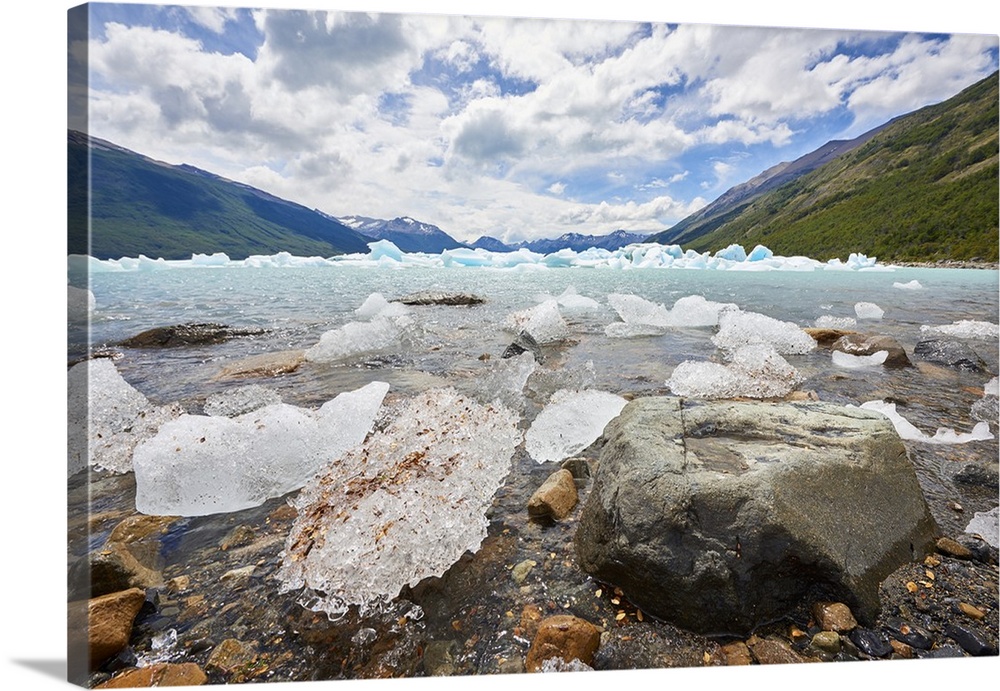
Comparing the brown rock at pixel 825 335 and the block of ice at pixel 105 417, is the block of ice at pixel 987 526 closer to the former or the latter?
the brown rock at pixel 825 335

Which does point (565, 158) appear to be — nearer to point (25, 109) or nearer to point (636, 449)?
point (636, 449)

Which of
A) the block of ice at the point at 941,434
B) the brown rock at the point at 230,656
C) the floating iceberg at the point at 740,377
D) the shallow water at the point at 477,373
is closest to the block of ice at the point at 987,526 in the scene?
the shallow water at the point at 477,373

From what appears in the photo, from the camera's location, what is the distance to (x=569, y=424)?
10.4 feet

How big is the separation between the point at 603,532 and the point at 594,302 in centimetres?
637

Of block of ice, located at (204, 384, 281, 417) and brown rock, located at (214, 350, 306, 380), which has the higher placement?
brown rock, located at (214, 350, 306, 380)

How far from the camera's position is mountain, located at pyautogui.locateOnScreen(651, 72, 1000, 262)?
11.0ft

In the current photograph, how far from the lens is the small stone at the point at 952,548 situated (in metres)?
1.97

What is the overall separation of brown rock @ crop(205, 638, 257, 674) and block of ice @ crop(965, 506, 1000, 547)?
354cm

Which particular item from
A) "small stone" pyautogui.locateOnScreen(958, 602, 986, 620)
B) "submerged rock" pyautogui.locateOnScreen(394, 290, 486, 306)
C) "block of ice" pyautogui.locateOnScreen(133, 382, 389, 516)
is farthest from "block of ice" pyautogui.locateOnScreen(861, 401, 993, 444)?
"submerged rock" pyautogui.locateOnScreen(394, 290, 486, 306)

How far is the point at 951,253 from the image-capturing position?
4.59 meters

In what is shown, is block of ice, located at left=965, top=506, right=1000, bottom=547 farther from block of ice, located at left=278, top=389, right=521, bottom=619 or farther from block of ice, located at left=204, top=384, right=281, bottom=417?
block of ice, located at left=204, top=384, right=281, bottom=417

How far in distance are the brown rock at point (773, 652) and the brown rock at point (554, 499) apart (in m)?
0.97

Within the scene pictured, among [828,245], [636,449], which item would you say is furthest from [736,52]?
[828,245]

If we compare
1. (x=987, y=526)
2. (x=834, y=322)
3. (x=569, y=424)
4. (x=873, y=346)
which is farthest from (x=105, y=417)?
(x=834, y=322)
